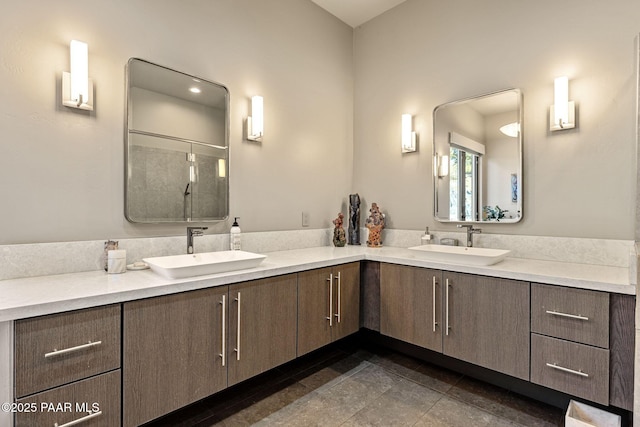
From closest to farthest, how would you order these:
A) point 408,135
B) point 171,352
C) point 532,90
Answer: point 171,352, point 532,90, point 408,135

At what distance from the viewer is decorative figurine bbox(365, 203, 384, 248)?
294 centimetres

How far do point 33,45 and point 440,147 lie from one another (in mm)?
2638

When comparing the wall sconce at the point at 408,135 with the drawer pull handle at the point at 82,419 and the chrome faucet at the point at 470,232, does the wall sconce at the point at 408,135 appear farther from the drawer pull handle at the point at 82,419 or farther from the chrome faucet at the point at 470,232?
the drawer pull handle at the point at 82,419

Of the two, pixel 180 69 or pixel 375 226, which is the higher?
pixel 180 69

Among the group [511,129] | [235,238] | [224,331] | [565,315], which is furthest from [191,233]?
[511,129]

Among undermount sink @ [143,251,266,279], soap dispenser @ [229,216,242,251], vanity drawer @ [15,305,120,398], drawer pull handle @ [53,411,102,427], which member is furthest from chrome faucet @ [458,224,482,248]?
drawer pull handle @ [53,411,102,427]

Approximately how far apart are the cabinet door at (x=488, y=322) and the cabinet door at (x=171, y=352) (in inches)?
54.6

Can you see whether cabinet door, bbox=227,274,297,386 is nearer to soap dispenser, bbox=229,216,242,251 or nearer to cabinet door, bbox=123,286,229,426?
cabinet door, bbox=123,286,229,426

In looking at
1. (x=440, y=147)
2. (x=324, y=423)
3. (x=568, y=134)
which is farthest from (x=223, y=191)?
(x=568, y=134)

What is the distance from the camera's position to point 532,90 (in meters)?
2.26

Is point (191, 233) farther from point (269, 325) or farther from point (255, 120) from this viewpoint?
point (255, 120)

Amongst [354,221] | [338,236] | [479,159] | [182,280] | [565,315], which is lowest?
[565,315]

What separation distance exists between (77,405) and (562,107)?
9.65 ft

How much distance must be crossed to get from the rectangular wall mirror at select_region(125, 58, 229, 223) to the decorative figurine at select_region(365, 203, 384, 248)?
1289mm
